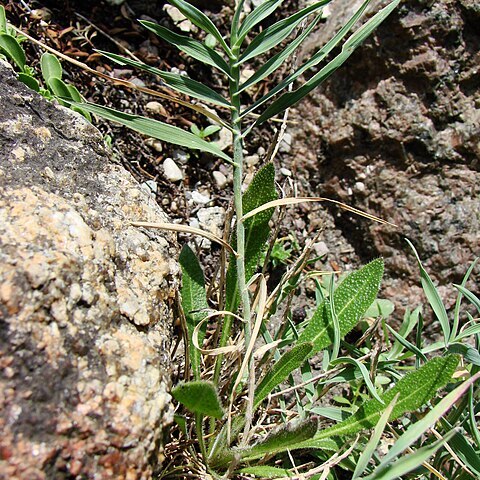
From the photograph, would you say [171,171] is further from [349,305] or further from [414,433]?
[414,433]

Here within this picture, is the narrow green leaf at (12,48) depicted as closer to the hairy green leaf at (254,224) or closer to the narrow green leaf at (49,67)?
the narrow green leaf at (49,67)

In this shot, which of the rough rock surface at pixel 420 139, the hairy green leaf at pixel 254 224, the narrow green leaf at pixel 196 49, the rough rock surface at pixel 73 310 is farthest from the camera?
the rough rock surface at pixel 420 139

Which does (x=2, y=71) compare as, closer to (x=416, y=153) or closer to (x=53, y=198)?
(x=53, y=198)

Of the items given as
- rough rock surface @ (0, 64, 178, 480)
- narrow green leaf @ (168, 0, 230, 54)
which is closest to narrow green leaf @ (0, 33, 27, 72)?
rough rock surface @ (0, 64, 178, 480)

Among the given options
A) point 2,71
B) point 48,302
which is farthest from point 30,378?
point 2,71

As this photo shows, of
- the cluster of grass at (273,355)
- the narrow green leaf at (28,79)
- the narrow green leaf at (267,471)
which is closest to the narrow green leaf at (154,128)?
Answer: the cluster of grass at (273,355)
